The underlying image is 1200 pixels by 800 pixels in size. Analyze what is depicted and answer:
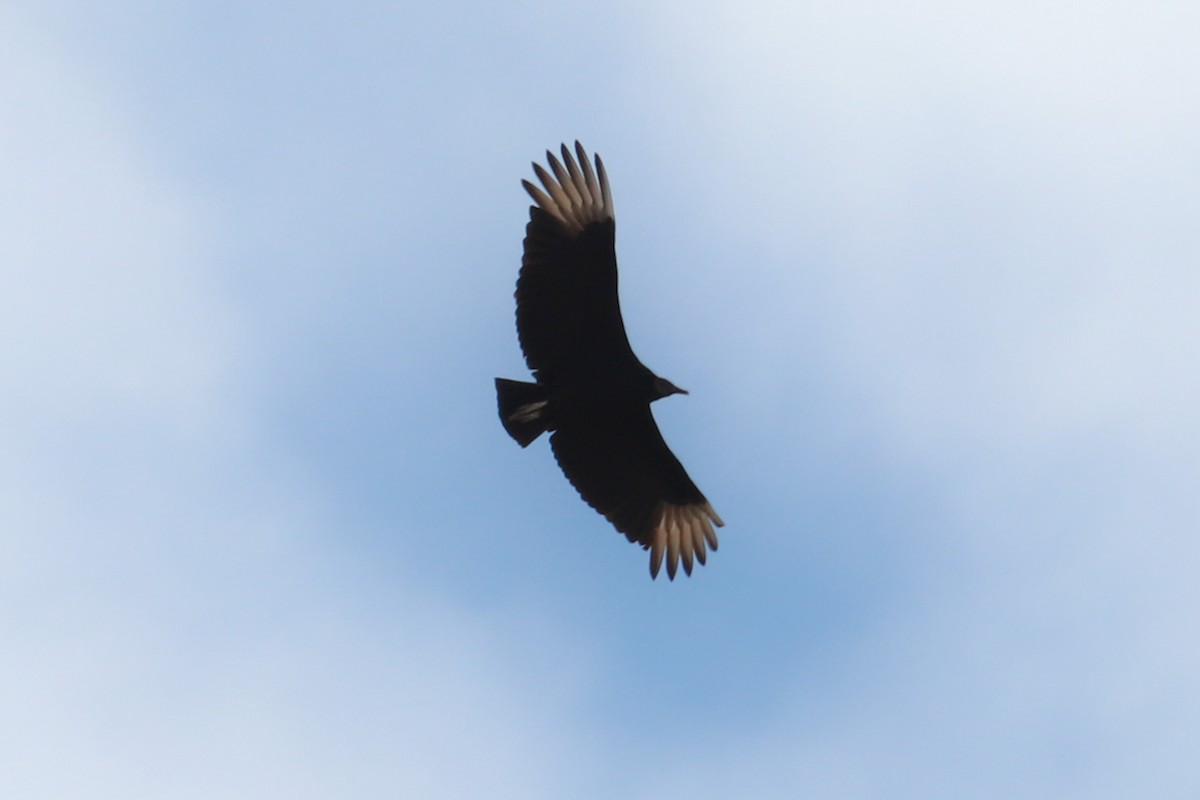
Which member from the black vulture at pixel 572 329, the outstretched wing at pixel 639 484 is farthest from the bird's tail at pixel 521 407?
the outstretched wing at pixel 639 484

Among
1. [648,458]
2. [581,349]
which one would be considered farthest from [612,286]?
[648,458]

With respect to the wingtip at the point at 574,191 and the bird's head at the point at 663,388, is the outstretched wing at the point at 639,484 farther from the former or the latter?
the wingtip at the point at 574,191

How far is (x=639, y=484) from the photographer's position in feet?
51.7

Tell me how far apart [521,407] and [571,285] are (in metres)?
1.29

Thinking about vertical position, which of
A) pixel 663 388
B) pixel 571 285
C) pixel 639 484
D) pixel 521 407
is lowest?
pixel 521 407

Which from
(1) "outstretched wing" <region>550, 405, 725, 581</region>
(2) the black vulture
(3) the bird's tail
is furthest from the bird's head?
(3) the bird's tail

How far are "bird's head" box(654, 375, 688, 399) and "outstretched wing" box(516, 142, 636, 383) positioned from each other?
0.35 meters

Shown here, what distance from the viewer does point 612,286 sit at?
14.4 m

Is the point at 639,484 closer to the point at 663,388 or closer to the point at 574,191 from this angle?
the point at 663,388

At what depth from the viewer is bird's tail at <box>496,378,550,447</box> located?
14445 millimetres

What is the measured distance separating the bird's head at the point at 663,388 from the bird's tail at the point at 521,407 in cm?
111

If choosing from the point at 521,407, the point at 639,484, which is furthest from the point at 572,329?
the point at 639,484

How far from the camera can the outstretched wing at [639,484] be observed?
15219 mm

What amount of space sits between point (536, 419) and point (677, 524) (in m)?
2.26
